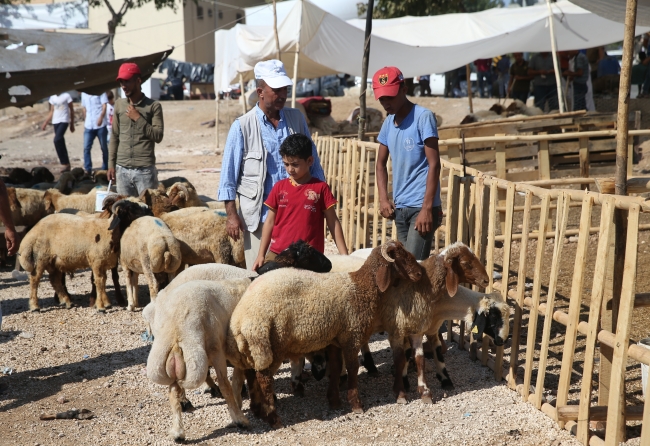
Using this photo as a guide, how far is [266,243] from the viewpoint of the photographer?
502cm

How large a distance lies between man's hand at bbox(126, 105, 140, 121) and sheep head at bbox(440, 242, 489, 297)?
4.45m

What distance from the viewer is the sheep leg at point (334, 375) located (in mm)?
4707

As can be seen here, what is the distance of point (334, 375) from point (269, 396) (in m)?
0.53

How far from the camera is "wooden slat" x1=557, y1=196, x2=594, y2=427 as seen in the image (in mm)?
4070

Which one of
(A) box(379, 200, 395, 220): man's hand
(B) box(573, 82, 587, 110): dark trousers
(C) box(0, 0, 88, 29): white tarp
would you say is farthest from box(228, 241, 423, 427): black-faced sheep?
(C) box(0, 0, 88, 29): white tarp

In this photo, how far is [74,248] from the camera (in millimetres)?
7395

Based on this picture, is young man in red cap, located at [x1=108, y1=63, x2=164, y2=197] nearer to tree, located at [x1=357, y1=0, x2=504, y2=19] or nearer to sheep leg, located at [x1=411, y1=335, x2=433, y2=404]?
sheep leg, located at [x1=411, y1=335, x2=433, y2=404]

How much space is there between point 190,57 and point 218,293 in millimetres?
44517

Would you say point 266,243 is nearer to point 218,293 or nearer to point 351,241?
point 218,293

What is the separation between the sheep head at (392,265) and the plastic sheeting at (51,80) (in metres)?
6.80

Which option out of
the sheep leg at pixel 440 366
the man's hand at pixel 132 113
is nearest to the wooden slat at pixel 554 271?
the sheep leg at pixel 440 366

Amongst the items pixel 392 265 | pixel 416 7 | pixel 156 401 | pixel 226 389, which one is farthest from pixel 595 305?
pixel 416 7

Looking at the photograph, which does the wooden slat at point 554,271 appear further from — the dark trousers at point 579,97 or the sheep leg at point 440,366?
the dark trousers at point 579,97

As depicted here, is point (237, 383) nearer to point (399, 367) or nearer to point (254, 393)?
point (254, 393)
